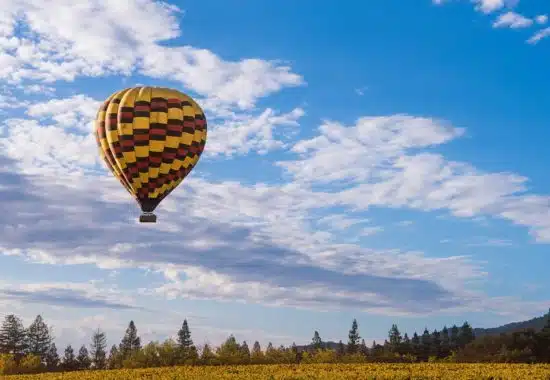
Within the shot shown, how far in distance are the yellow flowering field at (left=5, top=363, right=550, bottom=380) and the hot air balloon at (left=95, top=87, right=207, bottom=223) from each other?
10.1 meters

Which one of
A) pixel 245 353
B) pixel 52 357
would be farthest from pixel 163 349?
pixel 52 357

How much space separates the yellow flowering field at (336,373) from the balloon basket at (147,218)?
31.8 ft

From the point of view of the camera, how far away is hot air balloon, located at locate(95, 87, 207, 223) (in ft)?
153

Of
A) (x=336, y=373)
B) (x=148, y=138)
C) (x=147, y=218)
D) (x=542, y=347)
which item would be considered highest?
(x=148, y=138)

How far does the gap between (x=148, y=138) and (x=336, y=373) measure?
744 inches

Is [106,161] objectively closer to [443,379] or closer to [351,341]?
→ [443,379]

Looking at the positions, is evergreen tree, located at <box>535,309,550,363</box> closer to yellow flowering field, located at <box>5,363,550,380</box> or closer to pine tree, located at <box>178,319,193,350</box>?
yellow flowering field, located at <box>5,363,550,380</box>

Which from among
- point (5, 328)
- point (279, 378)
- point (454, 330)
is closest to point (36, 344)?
point (5, 328)

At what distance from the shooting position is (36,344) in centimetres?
15112

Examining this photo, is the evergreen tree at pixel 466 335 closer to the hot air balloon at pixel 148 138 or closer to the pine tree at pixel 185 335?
the pine tree at pixel 185 335

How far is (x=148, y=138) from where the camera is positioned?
4669 centimetres

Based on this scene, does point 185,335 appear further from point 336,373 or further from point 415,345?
point 336,373

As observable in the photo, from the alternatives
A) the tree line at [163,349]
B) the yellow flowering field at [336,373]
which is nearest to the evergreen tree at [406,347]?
the tree line at [163,349]

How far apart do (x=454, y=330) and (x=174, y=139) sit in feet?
485
